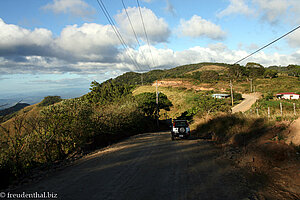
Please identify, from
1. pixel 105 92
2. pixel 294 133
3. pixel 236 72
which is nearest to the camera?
pixel 294 133

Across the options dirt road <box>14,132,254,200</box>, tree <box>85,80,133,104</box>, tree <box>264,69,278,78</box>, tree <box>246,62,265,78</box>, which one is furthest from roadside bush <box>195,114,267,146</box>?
tree <box>246,62,265,78</box>

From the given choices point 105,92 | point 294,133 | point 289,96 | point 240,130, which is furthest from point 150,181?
point 289,96

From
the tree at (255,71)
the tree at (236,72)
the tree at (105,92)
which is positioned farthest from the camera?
the tree at (236,72)

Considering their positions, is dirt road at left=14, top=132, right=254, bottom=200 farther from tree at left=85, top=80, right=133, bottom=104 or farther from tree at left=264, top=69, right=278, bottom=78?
tree at left=264, top=69, right=278, bottom=78

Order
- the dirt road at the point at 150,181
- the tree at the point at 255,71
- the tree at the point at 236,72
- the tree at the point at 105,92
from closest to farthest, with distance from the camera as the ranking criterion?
the dirt road at the point at 150,181 < the tree at the point at 105,92 < the tree at the point at 255,71 < the tree at the point at 236,72

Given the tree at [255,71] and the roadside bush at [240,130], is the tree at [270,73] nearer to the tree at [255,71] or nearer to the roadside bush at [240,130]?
the tree at [255,71]

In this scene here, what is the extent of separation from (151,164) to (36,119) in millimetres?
6394

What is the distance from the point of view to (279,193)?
537 centimetres

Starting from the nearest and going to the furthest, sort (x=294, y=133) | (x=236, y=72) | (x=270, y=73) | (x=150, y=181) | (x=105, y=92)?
1. (x=150, y=181)
2. (x=294, y=133)
3. (x=105, y=92)
4. (x=270, y=73)
5. (x=236, y=72)

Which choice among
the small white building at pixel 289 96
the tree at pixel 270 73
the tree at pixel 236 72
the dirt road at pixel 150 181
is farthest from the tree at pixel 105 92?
the tree at pixel 270 73

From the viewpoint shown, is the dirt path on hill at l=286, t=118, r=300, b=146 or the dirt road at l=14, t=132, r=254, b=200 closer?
the dirt road at l=14, t=132, r=254, b=200

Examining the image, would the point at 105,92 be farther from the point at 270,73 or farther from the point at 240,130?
the point at 270,73

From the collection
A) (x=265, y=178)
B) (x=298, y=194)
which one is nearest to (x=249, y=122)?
(x=265, y=178)

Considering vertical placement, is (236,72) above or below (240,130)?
above
